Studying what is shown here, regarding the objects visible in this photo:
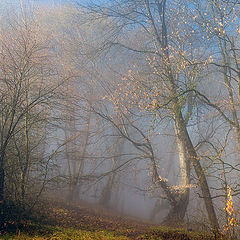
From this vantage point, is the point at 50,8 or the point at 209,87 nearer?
the point at 209,87

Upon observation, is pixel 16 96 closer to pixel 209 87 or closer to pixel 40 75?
pixel 40 75

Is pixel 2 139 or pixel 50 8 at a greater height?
pixel 50 8

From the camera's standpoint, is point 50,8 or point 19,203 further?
point 50,8

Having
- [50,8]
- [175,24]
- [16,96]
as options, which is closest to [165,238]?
[16,96]

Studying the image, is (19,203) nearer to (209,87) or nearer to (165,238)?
(165,238)

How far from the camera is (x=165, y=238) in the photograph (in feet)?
14.5

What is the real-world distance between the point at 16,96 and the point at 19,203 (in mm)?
2697

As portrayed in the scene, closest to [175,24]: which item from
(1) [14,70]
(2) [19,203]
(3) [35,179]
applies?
(1) [14,70]

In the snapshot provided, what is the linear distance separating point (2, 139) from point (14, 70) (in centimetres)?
189

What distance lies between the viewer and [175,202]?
9.88m

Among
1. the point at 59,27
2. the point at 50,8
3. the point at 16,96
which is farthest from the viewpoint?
the point at 50,8

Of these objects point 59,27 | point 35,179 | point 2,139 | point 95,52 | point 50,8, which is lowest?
point 35,179

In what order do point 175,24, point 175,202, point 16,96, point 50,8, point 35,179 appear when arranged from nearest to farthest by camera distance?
point 16,96, point 35,179, point 175,202, point 175,24, point 50,8

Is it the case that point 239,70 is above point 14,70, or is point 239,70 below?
above
